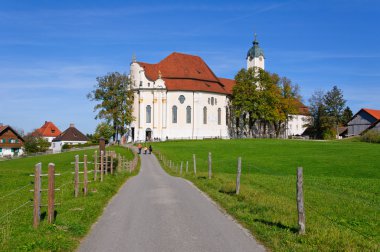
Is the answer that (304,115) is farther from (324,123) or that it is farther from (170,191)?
(170,191)

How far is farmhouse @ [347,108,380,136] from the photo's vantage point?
93938 mm

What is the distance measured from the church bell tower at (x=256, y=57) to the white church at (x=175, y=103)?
17438 millimetres

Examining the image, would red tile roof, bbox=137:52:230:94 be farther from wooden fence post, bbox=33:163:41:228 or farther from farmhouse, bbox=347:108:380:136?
wooden fence post, bbox=33:163:41:228

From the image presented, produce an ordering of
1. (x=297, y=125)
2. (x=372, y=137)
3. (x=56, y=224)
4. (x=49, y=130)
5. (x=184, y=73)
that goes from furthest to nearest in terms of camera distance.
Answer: (x=49, y=130) → (x=297, y=125) → (x=184, y=73) → (x=372, y=137) → (x=56, y=224)

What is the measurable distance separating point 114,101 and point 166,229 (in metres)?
69.3

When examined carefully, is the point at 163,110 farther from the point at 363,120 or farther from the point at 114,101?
the point at 363,120

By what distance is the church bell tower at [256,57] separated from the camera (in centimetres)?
10312

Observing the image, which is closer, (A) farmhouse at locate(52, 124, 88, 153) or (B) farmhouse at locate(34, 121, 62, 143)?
(A) farmhouse at locate(52, 124, 88, 153)

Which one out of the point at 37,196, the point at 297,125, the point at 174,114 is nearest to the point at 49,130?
the point at 174,114

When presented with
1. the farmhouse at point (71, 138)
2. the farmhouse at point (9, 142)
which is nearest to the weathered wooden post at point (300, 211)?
the farmhouse at point (9, 142)

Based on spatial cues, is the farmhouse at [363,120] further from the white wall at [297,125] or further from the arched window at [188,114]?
the arched window at [188,114]

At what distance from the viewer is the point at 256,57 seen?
10319 centimetres

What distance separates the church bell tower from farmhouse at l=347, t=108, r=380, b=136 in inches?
972

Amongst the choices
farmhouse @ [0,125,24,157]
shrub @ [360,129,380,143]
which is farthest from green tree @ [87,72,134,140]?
shrub @ [360,129,380,143]
